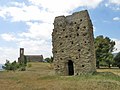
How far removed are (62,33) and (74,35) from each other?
2.31 m

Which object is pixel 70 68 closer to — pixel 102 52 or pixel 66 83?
pixel 66 83

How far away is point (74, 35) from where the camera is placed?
38.6 meters

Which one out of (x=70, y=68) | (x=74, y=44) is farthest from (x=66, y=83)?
(x=70, y=68)

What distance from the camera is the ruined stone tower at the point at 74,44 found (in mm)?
37487

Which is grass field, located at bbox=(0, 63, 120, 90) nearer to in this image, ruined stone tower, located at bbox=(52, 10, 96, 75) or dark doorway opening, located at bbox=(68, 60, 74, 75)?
ruined stone tower, located at bbox=(52, 10, 96, 75)

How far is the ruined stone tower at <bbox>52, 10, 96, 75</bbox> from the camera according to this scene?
123 ft

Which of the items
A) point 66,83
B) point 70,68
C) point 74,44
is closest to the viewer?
point 66,83

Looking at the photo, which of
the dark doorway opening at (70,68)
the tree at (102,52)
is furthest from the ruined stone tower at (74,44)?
the tree at (102,52)

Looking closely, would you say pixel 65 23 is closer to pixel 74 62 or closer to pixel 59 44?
pixel 59 44

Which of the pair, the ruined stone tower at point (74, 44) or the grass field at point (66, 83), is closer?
the grass field at point (66, 83)

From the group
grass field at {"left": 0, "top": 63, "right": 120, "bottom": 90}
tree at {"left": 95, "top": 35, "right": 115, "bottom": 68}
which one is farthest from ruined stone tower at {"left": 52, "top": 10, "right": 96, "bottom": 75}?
tree at {"left": 95, "top": 35, "right": 115, "bottom": 68}

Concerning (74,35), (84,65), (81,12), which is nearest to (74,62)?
(84,65)

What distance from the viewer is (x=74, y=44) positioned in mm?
38344

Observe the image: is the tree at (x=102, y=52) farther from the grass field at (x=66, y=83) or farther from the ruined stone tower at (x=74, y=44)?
the grass field at (x=66, y=83)
